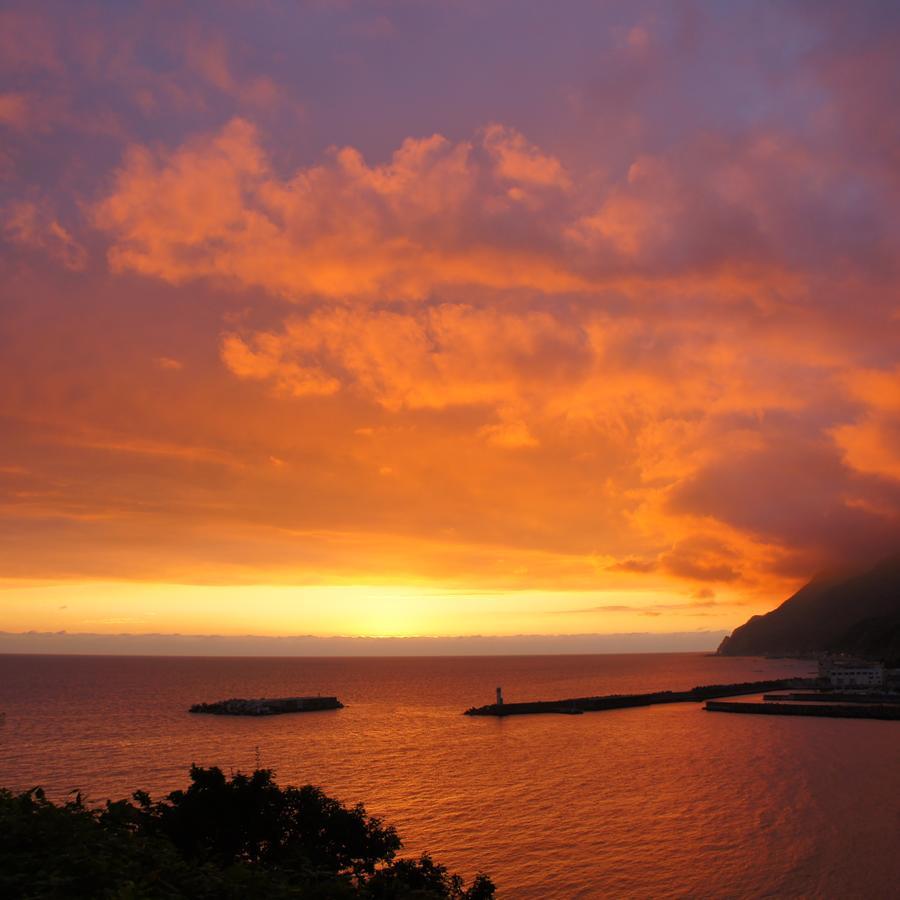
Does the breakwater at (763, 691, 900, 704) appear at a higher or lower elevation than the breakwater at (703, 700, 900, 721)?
lower

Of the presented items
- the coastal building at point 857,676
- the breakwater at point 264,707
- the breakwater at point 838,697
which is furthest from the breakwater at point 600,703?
the breakwater at point 264,707

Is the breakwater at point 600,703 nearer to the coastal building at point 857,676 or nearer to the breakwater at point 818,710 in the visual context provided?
the coastal building at point 857,676

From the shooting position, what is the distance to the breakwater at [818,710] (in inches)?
4766

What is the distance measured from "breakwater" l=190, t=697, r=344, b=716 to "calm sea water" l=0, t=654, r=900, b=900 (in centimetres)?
430

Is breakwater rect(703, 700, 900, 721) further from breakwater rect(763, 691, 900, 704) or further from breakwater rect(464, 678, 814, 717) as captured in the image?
breakwater rect(464, 678, 814, 717)

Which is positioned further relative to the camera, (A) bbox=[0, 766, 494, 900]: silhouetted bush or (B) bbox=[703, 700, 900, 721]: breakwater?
(B) bbox=[703, 700, 900, 721]: breakwater

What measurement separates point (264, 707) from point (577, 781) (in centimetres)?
7964

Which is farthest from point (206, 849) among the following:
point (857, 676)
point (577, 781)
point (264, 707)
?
point (857, 676)

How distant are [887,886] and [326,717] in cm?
10211

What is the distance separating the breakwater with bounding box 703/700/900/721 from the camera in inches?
4766

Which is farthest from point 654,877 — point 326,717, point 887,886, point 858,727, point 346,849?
point 326,717

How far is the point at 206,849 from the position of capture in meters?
24.5

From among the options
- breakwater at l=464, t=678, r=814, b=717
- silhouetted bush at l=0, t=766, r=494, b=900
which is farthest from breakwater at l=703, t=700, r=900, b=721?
silhouetted bush at l=0, t=766, r=494, b=900

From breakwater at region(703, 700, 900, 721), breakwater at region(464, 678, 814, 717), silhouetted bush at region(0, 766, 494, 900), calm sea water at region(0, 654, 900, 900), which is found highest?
silhouetted bush at region(0, 766, 494, 900)
